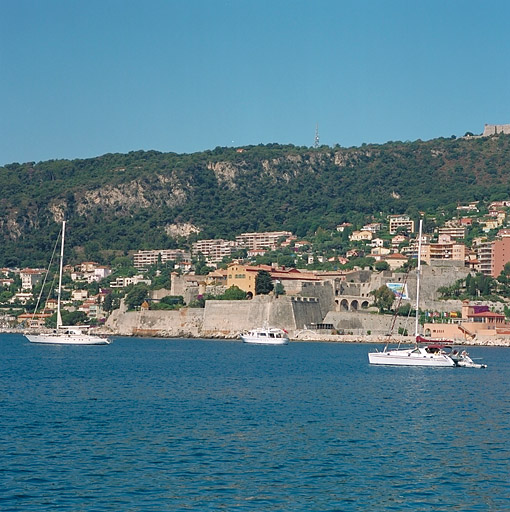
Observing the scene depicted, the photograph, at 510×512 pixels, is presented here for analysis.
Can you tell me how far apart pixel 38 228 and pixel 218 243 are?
80.9 ft

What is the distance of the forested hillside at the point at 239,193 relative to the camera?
426 feet

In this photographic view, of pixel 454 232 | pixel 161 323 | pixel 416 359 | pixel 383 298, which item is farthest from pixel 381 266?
pixel 416 359

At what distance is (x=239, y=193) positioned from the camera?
143 m

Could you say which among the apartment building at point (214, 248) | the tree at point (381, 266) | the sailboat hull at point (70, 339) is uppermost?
the apartment building at point (214, 248)

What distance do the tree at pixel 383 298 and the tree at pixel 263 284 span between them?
7.07m

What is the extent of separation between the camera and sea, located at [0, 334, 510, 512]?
16.4m

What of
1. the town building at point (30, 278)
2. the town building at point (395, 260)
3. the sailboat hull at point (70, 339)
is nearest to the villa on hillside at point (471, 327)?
the sailboat hull at point (70, 339)

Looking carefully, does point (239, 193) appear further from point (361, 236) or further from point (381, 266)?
point (381, 266)

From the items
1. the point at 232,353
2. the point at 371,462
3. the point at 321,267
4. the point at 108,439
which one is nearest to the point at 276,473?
the point at 371,462

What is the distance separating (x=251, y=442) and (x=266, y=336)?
1811 inches

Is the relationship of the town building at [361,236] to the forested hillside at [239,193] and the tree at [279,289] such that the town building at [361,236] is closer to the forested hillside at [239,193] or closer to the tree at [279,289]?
the forested hillside at [239,193]

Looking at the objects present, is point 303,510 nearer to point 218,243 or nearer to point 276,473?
point 276,473

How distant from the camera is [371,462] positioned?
19219 mm

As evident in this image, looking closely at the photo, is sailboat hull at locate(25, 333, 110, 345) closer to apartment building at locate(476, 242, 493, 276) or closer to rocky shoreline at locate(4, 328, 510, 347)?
rocky shoreline at locate(4, 328, 510, 347)
